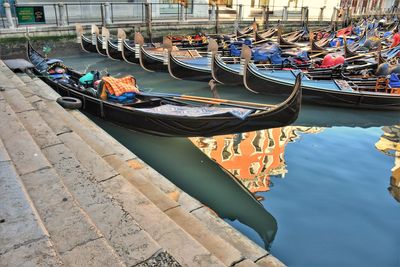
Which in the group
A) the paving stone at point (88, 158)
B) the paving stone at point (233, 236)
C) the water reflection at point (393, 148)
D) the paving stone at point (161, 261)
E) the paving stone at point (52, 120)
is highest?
the paving stone at point (161, 261)

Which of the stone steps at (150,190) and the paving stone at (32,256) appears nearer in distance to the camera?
the paving stone at (32,256)

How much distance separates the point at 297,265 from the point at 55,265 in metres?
2.07

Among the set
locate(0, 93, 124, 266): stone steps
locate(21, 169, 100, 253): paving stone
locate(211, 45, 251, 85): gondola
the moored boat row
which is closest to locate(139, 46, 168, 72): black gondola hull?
the moored boat row

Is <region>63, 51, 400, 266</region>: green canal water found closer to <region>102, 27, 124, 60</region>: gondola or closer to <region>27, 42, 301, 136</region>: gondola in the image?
<region>27, 42, 301, 136</region>: gondola

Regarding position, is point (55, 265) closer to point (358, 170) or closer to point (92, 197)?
point (92, 197)

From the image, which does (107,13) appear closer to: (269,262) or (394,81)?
(394,81)

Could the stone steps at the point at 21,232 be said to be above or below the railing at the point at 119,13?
below

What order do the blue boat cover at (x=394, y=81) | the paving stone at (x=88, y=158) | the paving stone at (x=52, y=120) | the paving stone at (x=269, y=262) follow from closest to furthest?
the paving stone at (x=269, y=262) → the paving stone at (x=88, y=158) → the paving stone at (x=52, y=120) → the blue boat cover at (x=394, y=81)

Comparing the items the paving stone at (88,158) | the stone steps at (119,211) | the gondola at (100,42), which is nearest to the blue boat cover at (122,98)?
the paving stone at (88,158)

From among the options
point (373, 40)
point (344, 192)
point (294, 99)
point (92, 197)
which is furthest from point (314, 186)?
point (373, 40)

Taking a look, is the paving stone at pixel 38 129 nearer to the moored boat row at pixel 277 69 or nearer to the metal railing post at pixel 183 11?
the moored boat row at pixel 277 69

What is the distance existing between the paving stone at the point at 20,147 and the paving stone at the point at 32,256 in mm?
796

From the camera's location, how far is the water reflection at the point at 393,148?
13.2ft

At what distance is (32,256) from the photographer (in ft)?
4.56
